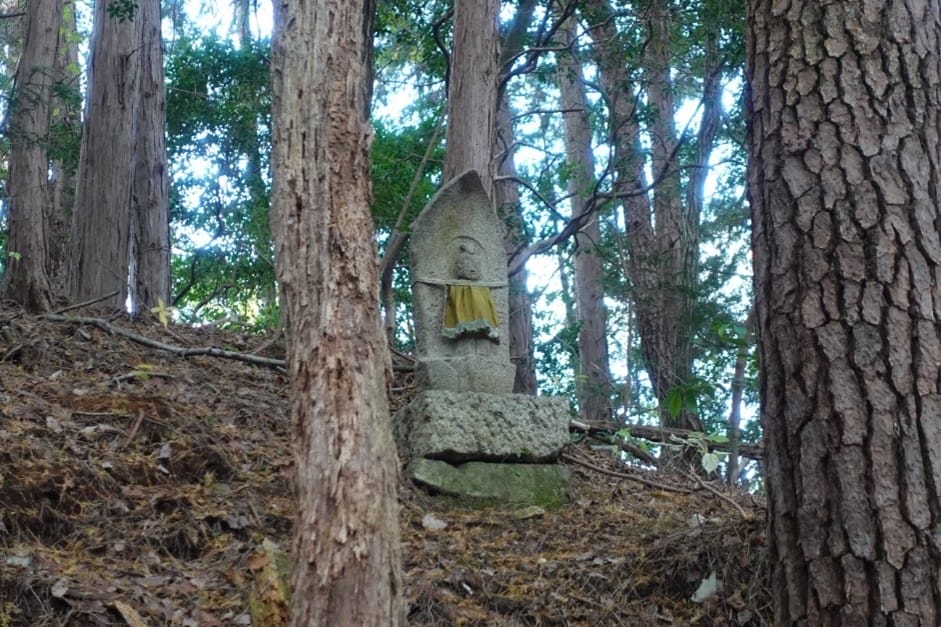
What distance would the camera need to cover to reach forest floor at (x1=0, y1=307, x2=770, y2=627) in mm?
4281

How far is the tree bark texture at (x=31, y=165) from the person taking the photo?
29.6ft

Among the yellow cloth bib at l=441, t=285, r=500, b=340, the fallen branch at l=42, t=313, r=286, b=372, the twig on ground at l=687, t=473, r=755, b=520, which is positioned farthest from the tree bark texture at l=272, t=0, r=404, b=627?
the fallen branch at l=42, t=313, r=286, b=372

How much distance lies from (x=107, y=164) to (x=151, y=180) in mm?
1108

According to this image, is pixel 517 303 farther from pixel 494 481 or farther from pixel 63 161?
pixel 63 161

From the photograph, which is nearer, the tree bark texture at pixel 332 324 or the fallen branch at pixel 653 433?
the tree bark texture at pixel 332 324

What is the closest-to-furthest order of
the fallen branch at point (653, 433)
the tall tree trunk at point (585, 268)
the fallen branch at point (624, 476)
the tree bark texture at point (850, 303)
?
the tree bark texture at point (850, 303)
the fallen branch at point (624, 476)
the fallen branch at point (653, 433)
the tall tree trunk at point (585, 268)

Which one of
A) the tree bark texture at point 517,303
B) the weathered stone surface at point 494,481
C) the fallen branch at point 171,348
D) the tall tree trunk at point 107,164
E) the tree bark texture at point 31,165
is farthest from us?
the tree bark texture at point 517,303

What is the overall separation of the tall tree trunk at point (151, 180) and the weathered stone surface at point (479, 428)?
5.54 metres

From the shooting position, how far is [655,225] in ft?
40.6

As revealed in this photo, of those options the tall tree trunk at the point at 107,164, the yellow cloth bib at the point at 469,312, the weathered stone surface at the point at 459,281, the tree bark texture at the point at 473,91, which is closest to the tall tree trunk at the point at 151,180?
the tall tree trunk at the point at 107,164

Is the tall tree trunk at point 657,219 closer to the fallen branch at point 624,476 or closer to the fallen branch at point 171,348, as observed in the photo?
the fallen branch at point 624,476

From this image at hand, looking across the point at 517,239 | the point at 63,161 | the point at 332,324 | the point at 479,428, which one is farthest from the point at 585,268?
the point at 332,324

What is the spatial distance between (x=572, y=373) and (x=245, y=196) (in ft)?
18.7

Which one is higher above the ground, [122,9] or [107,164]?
[122,9]
